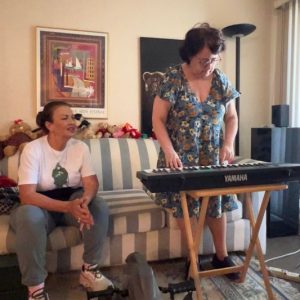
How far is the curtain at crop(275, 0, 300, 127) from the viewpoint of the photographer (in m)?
2.74

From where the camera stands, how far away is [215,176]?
1304 millimetres

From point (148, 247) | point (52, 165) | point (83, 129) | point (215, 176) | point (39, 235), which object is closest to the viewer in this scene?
point (215, 176)

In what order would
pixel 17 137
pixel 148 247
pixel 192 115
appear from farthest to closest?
pixel 17 137, pixel 148 247, pixel 192 115

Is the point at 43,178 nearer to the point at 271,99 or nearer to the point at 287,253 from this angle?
the point at 287,253

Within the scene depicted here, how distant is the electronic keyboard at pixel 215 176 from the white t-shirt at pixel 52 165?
0.53m

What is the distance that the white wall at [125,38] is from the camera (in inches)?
98.3

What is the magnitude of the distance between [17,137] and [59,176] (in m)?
0.90

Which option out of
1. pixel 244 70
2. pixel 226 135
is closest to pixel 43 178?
pixel 226 135

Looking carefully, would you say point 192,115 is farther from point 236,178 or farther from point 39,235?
point 39,235

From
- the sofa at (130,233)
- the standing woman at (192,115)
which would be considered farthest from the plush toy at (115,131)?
the standing woman at (192,115)

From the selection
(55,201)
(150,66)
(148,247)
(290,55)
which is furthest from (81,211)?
(290,55)

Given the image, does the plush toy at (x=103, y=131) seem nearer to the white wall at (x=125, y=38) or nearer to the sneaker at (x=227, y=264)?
the white wall at (x=125, y=38)

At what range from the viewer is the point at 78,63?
2.62 metres

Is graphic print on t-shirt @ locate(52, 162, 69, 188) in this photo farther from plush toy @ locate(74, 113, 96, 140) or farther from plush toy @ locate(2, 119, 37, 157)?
plush toy @ locate(74, 113, 96, 140)
